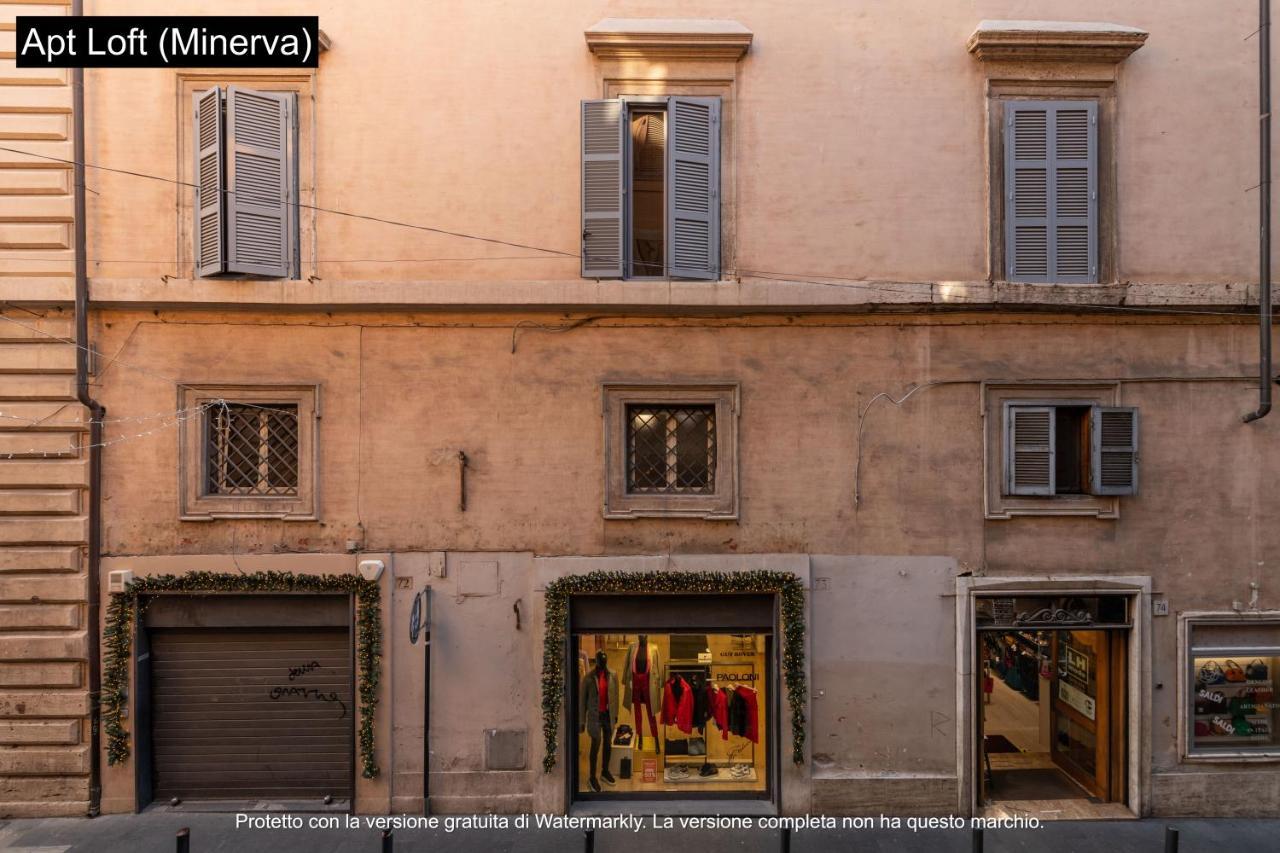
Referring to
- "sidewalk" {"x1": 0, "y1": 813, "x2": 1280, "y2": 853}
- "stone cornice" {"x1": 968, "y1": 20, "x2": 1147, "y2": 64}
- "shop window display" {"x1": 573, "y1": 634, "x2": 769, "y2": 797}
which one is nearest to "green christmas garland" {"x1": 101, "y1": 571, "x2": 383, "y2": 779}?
"sidewalk" {"x1": 0, "y1": 813, "x2": 1280, "y2": 853}

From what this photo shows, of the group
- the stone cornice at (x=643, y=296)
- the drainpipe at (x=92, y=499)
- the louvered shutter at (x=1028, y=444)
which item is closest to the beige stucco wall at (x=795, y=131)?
the stone cornice at (x=643, y=296)

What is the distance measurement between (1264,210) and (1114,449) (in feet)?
10.1

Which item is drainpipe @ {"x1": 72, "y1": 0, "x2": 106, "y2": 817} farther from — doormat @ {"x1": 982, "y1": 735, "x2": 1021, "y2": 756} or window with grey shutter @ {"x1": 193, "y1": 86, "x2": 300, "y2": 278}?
doormat @ {"x1": 982, "y1": 735, "x2": 1021, "y2": 756}

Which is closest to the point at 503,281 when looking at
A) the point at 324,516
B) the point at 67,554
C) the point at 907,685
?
the point at 324,516

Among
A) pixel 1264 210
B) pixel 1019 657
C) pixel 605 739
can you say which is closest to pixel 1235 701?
pixel 1019 657

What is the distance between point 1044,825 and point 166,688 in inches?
399

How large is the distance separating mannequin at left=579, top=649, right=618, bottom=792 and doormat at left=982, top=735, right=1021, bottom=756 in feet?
15.4

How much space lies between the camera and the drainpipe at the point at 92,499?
8.20 meters

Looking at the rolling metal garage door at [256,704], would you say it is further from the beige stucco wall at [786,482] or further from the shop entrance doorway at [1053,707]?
the shop entrance doorway at [1053,707]

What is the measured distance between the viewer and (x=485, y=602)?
27.7 feet

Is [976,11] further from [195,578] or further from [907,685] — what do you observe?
[195,578]

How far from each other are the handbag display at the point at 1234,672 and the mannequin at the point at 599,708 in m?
7.10

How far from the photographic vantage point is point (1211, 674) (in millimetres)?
8516

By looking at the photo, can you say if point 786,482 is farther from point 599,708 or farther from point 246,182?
point 246,182
